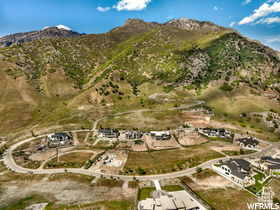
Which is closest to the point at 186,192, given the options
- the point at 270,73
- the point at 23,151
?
the point at 23,151

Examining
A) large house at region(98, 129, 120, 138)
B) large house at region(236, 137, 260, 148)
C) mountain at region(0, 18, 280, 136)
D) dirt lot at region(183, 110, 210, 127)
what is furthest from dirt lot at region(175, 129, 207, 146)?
mountain at region(0, 18, 280, 136)

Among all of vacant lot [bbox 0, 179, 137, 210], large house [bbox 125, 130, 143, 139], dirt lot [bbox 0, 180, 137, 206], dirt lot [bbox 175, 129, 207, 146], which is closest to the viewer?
vacant lot [bbox 0, 179, 137, 210]

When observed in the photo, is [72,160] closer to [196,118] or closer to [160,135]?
[160,135]

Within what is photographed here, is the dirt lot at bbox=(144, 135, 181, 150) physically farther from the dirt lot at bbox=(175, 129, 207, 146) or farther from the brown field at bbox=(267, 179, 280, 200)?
the brown field at bbox=(267, 179, 280, 200)

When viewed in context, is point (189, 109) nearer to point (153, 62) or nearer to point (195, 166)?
point (195, 166)

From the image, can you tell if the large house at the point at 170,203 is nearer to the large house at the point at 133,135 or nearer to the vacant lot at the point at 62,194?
the vacant lot at the point at 62,194

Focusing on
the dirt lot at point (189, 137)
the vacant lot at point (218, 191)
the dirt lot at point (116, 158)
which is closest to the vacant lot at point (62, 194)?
the dirt lot at point (116, 158)
